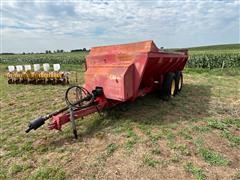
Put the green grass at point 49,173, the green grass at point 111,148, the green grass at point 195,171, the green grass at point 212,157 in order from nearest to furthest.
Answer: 1. the green grass at point 195,171
2. the green grass at point 49,173
3. the green grass at point 212,157
4. the green grass at point 111,148

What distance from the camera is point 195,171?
10.2ft

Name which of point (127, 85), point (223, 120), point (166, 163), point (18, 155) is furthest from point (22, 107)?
point (223, 120)

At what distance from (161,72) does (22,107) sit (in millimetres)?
4247

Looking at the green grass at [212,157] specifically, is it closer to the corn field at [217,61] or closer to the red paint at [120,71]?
the red paint at [120,71]

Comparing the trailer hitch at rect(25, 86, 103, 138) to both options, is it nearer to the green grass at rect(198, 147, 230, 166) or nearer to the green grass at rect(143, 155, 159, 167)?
the green grass at rect(143, 155, 159, 167)

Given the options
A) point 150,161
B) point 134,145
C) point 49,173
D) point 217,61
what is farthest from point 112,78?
point 217,61

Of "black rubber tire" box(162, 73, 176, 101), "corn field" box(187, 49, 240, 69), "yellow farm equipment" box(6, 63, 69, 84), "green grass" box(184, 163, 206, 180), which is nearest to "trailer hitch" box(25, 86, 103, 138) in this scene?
"green grass" box(184, 163, 206, 180)

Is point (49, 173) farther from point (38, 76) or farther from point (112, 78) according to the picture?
point (38, 76)

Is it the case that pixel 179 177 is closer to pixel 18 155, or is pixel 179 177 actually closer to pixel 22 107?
pixel 18 155

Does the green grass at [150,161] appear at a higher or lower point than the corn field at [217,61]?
lower

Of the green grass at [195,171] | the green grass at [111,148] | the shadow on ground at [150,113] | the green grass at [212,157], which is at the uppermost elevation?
the shadow on ground at [150,113]

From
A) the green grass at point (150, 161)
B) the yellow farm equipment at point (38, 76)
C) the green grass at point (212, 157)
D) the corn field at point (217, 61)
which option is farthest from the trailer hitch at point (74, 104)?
the corn field at point (217, 61)

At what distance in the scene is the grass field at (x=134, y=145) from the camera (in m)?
3.22

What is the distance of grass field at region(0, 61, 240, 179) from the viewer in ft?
10.6
